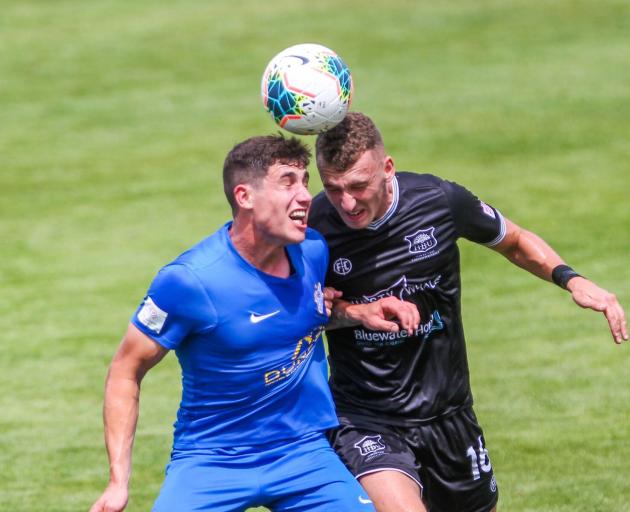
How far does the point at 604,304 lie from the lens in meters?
7.45

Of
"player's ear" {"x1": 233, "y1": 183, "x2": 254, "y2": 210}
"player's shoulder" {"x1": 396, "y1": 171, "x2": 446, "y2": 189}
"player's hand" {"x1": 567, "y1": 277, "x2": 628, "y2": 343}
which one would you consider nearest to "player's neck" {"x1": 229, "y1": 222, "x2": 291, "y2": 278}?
"player's ear" {"x1": 233, "y1": 183, "x2": 254, "y2": 210}

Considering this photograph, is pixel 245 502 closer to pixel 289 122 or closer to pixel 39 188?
pixel 289 122

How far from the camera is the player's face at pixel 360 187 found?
7359 mm

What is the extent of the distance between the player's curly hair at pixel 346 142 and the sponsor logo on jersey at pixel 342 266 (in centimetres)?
62

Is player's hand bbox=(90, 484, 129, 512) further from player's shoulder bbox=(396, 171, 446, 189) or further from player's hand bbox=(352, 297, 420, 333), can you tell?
player's shoulder bbox=(396, 171, 446, 189)

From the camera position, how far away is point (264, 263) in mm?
7000

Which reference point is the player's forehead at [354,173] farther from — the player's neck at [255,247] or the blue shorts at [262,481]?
the blue shorts at [262,481]

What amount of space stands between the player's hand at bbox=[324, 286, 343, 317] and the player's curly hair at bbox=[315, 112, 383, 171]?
0.67m

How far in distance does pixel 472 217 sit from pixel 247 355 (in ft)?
6.20

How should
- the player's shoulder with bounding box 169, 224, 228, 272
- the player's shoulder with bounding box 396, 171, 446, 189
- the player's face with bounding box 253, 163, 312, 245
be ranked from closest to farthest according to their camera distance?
the player's shoulder with bounding box 169, 224, 228, 272
the player's face with bounding box 253, 163, 312, 245
the player's shoulder with bounding box 396, 171, 446, 189

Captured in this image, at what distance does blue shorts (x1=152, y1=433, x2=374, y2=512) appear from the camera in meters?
6.86

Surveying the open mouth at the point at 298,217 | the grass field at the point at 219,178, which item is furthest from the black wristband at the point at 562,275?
the grass field at the point at 219,178

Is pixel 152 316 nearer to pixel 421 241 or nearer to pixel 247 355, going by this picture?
pixel 247 355

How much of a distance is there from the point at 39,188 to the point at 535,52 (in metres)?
10.4
